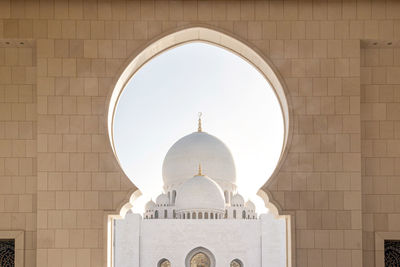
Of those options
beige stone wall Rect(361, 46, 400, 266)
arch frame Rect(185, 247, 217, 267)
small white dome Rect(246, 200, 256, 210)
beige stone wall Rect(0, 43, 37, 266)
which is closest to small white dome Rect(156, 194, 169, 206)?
arch frame Rect(185, 247, 217, 267)

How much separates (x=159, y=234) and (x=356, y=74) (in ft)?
65.0

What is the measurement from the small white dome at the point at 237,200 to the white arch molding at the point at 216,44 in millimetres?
22552

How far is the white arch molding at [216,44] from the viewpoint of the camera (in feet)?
19.9

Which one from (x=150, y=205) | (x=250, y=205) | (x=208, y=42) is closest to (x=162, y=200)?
(x=150, y=205)

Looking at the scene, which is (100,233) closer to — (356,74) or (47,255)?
(47,255)

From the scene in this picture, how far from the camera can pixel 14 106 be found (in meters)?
6.32

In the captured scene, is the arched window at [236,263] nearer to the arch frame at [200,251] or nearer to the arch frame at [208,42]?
the arch frame at [200,251]

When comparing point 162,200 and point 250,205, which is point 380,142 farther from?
point 250,205

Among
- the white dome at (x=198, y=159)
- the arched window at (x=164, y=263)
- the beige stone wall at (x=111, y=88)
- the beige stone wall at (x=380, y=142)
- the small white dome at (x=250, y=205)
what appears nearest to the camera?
the beige stone wall at (x=111, y=88)

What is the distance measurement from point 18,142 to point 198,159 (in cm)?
2264

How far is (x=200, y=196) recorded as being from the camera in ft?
87.0

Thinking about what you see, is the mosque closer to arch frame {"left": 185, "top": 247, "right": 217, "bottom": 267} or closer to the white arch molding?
arch frame {"left": 185, "top": 247, "right": 217, "bottom": 267}

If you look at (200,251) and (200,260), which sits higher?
(200,251)

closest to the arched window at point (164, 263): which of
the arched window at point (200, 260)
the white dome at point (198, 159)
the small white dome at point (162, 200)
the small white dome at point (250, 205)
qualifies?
the arched window at point (200, 260)
